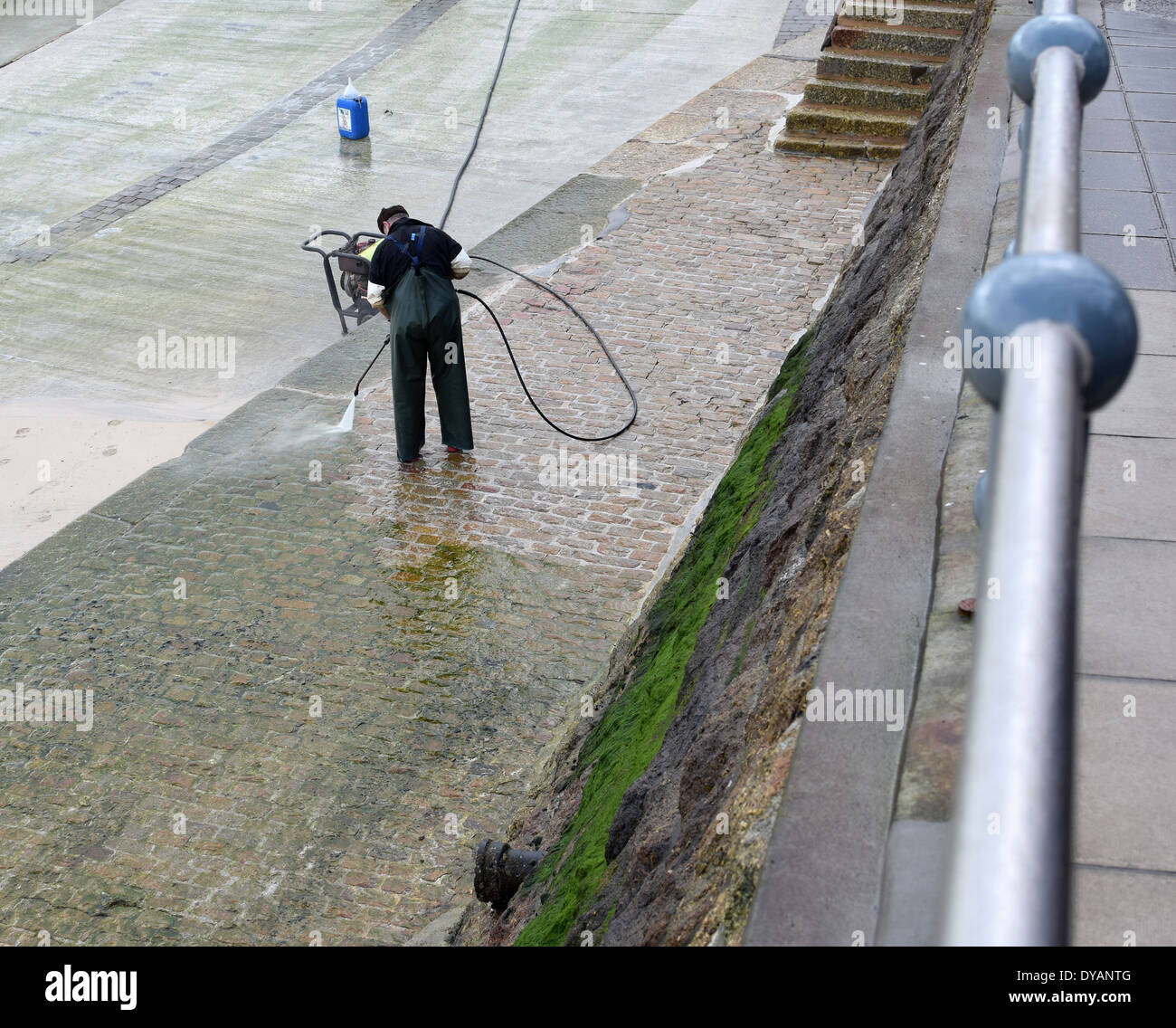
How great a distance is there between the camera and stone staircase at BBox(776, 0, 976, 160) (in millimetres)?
14062

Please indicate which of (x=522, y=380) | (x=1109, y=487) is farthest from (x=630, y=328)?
(x=1109, y=487)

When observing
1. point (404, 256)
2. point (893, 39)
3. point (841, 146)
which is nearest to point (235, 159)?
point (841, 146)

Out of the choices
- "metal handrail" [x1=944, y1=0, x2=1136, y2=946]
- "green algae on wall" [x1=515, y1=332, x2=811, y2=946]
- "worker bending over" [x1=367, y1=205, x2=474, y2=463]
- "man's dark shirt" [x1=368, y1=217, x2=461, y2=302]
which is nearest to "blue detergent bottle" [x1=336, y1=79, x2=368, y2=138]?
"worker bending over" [x1=367, y1=205, x2=474, y2=463]

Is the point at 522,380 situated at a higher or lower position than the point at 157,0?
lower

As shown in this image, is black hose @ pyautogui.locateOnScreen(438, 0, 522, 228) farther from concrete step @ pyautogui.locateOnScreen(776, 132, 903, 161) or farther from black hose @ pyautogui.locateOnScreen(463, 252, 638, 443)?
concrete step @ pyautogui.locateOnScreen(776, 132, 903, 161)

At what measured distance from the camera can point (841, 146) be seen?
14.0m

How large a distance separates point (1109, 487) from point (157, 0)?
23283 mm

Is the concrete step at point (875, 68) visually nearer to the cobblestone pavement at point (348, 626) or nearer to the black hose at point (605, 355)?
the cobblestone pavement at point (348, 626)

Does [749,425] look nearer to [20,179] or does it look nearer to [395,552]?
[395,552]

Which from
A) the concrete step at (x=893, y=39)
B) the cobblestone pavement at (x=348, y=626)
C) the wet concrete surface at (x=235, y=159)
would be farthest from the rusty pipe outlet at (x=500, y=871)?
the concrete step at (x=893, y=39)

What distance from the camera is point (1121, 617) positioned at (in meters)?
2.73

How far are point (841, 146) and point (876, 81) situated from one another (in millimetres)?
1085

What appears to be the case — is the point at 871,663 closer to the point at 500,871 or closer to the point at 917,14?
the point at 500,871
